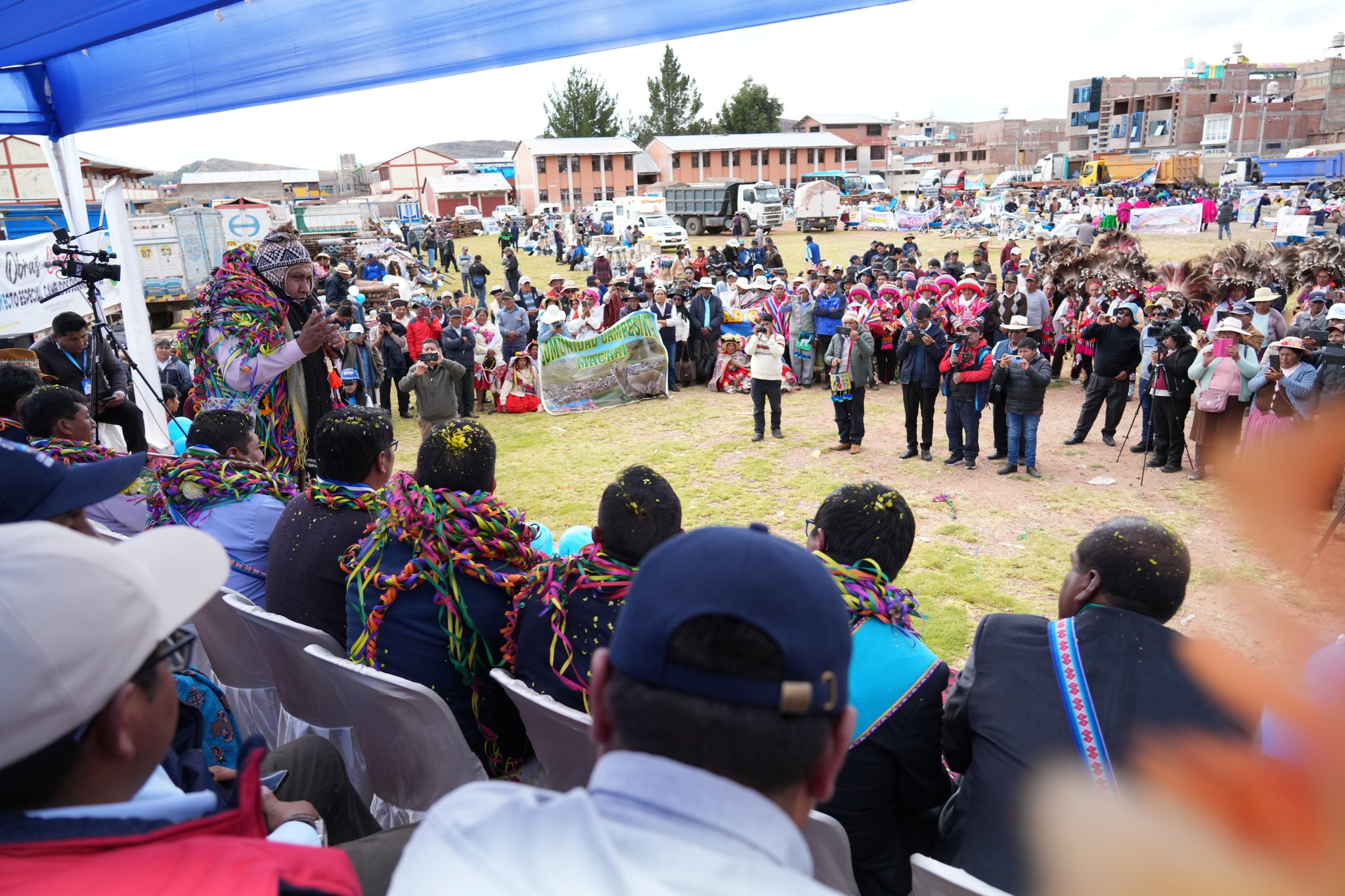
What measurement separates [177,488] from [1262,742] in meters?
3.72

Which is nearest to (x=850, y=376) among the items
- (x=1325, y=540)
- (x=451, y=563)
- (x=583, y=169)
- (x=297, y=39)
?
(x=297, y=39)

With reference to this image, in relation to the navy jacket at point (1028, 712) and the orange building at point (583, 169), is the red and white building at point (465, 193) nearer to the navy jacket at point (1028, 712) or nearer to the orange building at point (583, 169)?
the orange building at point (583, 169)

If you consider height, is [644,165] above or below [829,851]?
above

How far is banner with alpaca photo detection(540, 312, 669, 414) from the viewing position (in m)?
12.4

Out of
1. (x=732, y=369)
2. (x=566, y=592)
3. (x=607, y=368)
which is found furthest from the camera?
(x=732, y=369)

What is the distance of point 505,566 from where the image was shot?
109 inches

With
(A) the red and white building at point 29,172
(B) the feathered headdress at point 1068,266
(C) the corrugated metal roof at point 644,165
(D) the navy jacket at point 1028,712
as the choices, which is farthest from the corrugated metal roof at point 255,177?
(D) the navy jacket at point 1028,712

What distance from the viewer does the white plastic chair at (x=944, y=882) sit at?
158 centimetres

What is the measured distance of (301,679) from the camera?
9.16 feet

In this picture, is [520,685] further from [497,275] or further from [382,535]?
[497,275]

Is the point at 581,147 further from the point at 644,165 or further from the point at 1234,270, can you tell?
the point at 1234,270

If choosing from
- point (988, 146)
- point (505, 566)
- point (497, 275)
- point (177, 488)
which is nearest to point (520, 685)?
point (505, 566)

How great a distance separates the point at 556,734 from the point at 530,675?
30 centimetres

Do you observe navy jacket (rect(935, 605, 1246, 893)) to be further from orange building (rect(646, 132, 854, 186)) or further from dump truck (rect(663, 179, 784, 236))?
orange building (rect(646, 132, 854, 186))
